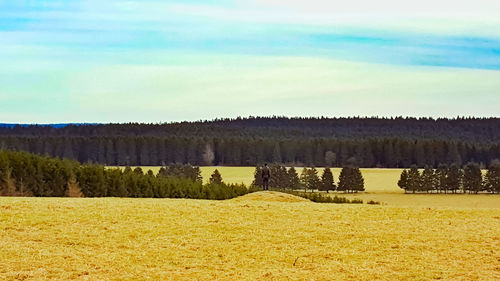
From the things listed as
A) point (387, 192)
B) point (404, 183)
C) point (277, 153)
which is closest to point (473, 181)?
point (404, 183)

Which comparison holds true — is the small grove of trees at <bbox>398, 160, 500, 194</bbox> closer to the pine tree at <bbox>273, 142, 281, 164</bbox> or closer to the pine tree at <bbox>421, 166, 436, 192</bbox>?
the pine tree at <bbox>421, 166, 436, 192</bbox>

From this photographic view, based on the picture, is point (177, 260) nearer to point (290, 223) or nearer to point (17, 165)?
point (290, 223)

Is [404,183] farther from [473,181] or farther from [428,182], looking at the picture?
[473,181]

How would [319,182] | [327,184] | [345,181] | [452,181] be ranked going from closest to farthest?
[452,181] → [327,184] → [345,181] → [319,182]

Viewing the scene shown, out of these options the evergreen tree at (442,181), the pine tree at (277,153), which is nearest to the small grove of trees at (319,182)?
the evergreen tree at (442,181)

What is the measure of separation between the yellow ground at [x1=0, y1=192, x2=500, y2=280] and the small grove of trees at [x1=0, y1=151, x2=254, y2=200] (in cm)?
2308

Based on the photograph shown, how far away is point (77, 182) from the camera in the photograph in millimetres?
53875

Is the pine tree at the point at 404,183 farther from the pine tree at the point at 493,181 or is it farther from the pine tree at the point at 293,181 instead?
the pine tree at the point at 293,181

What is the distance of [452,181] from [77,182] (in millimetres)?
65185

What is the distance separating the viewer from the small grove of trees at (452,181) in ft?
337

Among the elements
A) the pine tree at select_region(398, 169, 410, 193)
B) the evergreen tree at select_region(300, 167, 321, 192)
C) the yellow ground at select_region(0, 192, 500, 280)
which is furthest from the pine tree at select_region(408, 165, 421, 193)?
the yellow ground at select_region(0, 192, 500, 280)

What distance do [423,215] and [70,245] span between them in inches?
500

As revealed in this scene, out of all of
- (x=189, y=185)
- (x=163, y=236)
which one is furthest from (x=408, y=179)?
(x=163, y=236)

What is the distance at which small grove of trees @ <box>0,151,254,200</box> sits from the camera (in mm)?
49250
